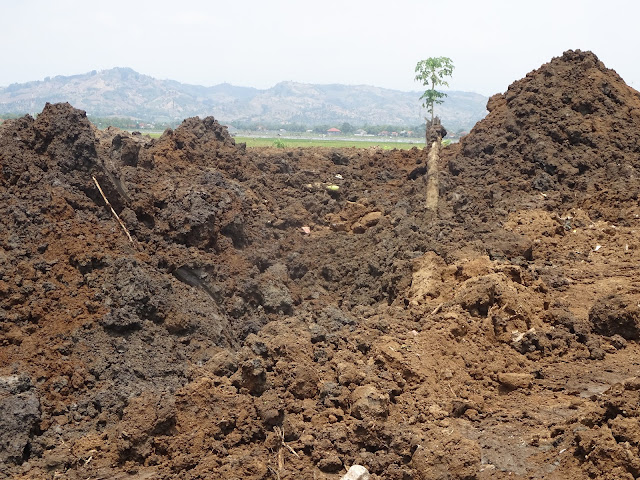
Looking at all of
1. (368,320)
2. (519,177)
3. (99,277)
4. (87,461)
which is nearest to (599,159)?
(519,177)

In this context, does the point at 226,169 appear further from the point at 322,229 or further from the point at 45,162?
the point at 45,162

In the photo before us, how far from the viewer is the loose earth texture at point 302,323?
548 cm

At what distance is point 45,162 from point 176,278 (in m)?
3.20

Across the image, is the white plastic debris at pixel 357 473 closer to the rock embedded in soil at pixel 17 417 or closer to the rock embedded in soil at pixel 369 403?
the rock embedded in soil at pixel 369 403

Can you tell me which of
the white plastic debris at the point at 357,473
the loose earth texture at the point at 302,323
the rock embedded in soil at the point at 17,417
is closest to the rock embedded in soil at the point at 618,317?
the loose earth texture at the point at 302,323

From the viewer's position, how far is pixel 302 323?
820cm

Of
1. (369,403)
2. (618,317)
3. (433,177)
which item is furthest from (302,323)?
(433,177)

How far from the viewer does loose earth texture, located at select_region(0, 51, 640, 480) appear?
18.0 feet

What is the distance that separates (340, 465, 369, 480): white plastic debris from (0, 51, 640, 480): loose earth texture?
0.77 ft

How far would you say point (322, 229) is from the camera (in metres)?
14.9

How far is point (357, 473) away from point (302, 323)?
336 centimetres

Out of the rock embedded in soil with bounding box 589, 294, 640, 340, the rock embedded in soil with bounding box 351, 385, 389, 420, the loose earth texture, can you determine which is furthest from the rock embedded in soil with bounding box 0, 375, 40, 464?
the rock embedded in soil with bounding box 589, 294, 640, 340

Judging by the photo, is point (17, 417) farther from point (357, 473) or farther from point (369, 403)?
point (369, 403)

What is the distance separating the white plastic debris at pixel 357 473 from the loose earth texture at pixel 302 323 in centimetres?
23
